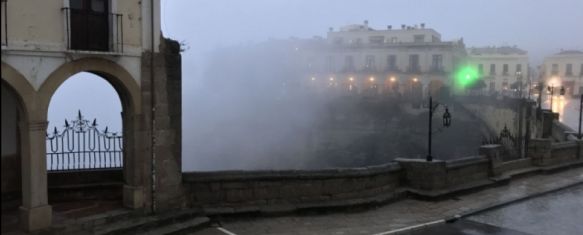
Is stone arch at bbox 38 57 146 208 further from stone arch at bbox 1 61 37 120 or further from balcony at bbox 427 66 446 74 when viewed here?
balcony at bbox 427 66 446 74

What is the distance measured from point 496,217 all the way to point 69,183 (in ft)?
31.8

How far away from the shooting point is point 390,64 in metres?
82.8

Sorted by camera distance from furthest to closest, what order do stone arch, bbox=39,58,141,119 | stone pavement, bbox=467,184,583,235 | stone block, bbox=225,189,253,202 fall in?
stone block, bbox=225,189,253,202 < stone pavement, bbox=467,184,583,235 < stone arch, bbox=39,58,141,119

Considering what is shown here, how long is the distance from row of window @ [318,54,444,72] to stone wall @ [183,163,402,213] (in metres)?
69.2

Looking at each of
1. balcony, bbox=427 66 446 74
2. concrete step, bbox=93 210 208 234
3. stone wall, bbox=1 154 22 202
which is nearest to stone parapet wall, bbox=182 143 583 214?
concrete step, bbox=93 210 208 234

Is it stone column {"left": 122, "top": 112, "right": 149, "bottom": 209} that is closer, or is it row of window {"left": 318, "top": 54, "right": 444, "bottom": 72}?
stone column {"left": 122, "top": 112, "right": 149, "bottom": 209}

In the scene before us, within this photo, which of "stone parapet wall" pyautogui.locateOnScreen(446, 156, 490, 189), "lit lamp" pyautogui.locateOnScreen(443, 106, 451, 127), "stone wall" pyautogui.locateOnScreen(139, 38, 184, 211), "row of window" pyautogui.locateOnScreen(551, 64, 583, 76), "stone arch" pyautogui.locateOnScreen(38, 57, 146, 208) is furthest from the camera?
"row of window" pyautogui.locateOnScreen(551, 64, 583, 76)

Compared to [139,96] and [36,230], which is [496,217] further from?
[36,230]

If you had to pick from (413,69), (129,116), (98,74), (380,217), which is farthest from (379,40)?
(98,74)

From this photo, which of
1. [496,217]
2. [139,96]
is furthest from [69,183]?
[496,217]

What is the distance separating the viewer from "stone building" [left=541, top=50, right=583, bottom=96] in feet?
308

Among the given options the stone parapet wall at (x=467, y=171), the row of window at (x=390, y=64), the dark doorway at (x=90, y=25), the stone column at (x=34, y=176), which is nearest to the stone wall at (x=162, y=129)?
the dark doorway at (x=90, y=25)

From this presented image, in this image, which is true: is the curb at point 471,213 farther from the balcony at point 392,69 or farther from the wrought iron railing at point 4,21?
the balcony at point 392,69

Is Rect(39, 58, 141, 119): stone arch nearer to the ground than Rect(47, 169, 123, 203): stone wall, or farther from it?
farther from it
